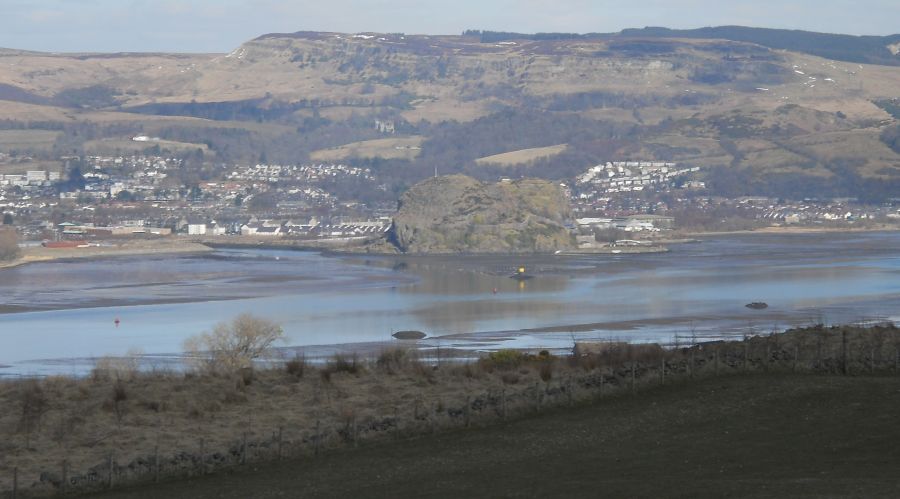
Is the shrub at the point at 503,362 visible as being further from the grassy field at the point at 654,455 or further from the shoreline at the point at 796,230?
the shoreline at the point at 796,230

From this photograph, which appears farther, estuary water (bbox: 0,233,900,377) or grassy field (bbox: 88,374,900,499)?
estuary water (bbox: 0,233,900,377)

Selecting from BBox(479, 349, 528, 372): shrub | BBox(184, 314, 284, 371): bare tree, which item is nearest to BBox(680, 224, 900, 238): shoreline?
BBox(184, 314, 284, 371): bare tree

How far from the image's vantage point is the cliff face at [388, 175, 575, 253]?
13238 cm

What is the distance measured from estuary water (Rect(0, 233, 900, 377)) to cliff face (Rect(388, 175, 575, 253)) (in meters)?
11.4

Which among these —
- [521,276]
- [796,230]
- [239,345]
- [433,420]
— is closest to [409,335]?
[239,345]

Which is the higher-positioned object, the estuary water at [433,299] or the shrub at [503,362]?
the shrub at [503,362]

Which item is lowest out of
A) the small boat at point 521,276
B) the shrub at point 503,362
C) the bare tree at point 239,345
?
the small boat at point 521,276

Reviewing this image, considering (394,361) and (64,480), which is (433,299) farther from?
(64,480)

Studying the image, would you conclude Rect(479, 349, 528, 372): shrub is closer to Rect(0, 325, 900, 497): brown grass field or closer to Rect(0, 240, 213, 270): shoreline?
Rect(0, 325, 900, 497): brown grass field

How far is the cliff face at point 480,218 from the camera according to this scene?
434 ft

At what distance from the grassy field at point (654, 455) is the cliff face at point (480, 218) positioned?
108 m

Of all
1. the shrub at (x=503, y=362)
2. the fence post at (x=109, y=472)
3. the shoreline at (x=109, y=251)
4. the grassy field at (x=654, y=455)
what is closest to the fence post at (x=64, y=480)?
the fence post at (x=109, y=472)

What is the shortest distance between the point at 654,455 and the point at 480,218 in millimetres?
116814

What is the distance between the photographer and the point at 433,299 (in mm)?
74125
